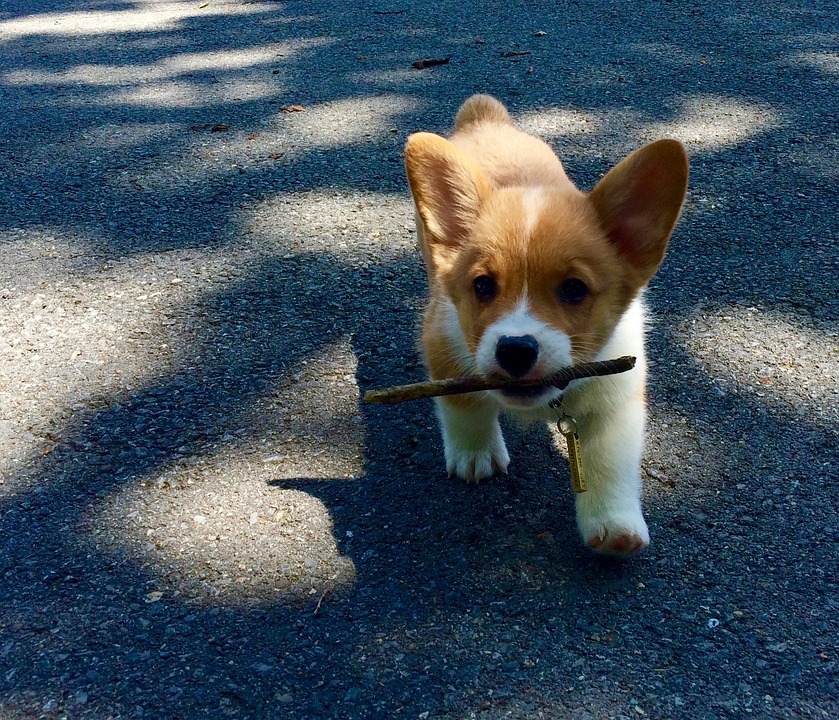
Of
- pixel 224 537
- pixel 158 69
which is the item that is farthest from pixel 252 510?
pixel 158 69

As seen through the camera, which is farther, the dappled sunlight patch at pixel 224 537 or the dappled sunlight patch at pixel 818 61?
the dappled sunlight patch at pixel 818 61

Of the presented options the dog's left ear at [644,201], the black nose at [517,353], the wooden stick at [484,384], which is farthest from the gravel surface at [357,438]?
the dog's left ear at [644,201]

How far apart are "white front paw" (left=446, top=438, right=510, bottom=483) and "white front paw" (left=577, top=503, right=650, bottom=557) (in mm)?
388

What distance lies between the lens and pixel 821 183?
4242 mm

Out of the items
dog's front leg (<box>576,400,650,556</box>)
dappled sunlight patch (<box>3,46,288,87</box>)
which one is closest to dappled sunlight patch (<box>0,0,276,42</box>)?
dappled sunlight patch (<box>3,46,288,87</box>)

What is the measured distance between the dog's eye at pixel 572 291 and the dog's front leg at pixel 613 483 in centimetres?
35

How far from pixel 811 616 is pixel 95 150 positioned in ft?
14.0

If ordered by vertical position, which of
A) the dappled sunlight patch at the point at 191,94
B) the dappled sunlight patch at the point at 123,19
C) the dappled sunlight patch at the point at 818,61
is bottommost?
the dappled sunlight patch at the point at 818,61

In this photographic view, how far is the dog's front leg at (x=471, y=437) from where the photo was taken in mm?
2633

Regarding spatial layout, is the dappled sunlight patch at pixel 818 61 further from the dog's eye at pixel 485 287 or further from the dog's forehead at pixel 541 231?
the dog's eye at pixel 485 287

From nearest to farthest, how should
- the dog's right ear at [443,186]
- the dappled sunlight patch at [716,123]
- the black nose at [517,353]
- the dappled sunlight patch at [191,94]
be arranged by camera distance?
the black nose at [517,353]
the dog's right ear at [443,186]
the dappled sunlight patch at [716,123]
the dappled sunlight patch at [191,94]

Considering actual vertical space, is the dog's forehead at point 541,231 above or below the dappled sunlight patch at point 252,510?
above

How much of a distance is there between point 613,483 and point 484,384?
0.44 meters

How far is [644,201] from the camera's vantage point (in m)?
2.47
